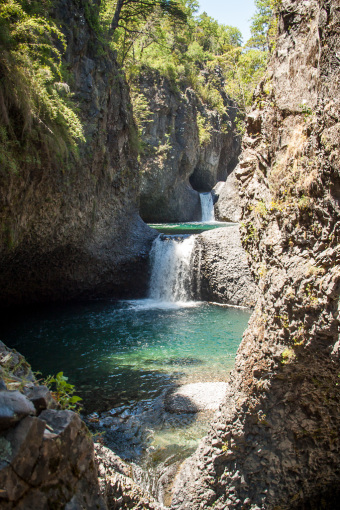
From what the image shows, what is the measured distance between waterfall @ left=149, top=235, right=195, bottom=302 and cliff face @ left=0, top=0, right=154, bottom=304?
0.49 meters

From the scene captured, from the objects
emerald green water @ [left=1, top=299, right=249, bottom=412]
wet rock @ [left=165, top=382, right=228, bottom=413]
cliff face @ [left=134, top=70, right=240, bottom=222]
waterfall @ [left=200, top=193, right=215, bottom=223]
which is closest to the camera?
wet rock @ [left=165, top=382, right=228, bottom=413]

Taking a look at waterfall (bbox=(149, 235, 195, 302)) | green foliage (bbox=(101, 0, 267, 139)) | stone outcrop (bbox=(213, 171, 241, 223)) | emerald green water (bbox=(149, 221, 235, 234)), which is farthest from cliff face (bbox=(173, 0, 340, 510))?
stone outcrop (bbox=(213, 171, 241, 223))

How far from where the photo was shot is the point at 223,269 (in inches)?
479

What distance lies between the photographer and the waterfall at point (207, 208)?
24.2 meters

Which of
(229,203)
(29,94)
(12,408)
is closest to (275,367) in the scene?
(12,408)

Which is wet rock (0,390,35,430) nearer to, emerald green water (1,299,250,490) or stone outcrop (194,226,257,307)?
emerald green water (1,299,250,490)

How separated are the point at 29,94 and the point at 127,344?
576 cm

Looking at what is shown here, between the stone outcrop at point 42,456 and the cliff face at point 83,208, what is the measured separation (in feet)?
18.7

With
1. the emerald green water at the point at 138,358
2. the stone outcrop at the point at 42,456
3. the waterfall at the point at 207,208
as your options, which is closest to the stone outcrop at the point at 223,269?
the emerald green water at the point at 138,358

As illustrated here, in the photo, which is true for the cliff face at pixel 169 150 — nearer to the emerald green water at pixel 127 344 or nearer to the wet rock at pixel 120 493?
the emerald green water at pixel 127 344

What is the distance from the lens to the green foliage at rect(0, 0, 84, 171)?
6.12m

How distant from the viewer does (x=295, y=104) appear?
2807 mm

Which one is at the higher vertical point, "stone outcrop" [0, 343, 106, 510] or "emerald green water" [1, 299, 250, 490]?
"stone outcrop" [0, 343, 106, 510]

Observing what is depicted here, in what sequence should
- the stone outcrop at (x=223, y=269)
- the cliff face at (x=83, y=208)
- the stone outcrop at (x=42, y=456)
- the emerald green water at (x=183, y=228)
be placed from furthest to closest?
the emerald green water at (x=183, y=228) → the stone outcrop at (x=223, y=269) → the cliff face at (x=83, y=208) → the stone outcrop at (x=42, y=456)
